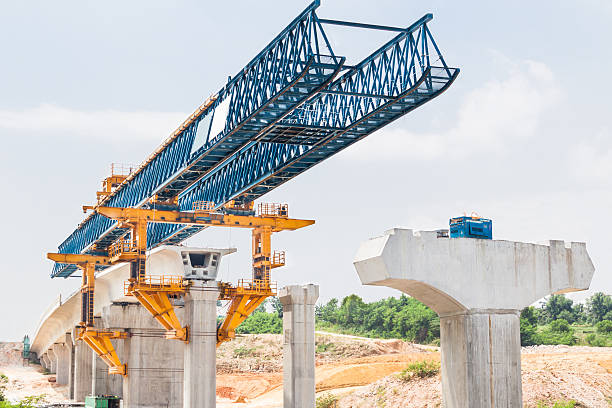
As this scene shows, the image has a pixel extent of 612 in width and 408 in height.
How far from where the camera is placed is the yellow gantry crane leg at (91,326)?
57375mm

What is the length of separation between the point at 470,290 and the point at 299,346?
27.2 meters

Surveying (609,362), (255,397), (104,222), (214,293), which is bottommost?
(255,397)

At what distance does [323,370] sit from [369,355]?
17.5 m

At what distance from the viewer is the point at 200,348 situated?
4712 centimetres

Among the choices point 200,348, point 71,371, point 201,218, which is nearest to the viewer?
point 200,348

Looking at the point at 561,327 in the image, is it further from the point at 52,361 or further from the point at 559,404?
the point at 52,361

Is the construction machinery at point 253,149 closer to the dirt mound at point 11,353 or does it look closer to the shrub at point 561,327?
the shrub at point 561,327

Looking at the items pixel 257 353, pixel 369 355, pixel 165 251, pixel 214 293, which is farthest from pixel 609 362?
pixel 257 353

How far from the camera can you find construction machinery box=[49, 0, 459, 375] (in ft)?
115

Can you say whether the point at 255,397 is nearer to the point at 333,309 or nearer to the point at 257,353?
the point at 257,353

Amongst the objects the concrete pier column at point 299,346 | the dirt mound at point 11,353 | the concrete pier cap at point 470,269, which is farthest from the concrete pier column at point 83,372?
the dirt mound at point 11,353

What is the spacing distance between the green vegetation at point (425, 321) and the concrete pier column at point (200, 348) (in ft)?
150

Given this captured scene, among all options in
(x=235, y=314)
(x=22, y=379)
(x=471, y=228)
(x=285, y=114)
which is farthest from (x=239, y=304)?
(x=22, y=379)

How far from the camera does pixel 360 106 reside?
127ft
